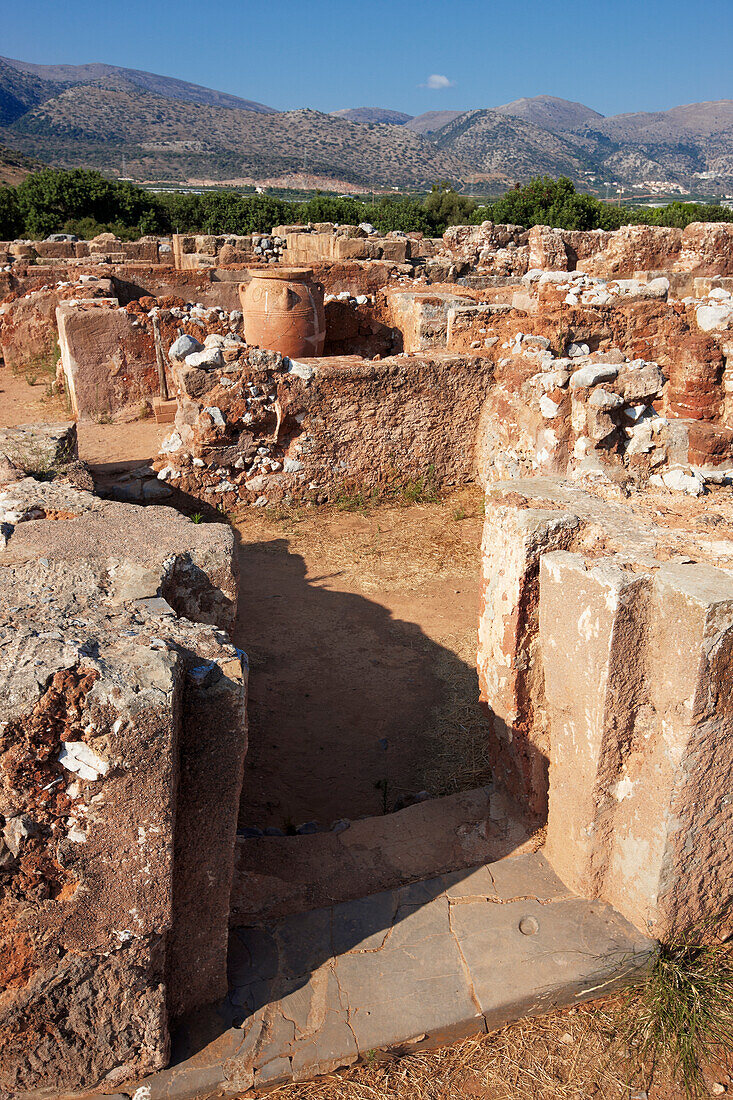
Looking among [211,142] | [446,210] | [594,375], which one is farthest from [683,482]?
[211,142]

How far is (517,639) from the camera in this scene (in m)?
3.08

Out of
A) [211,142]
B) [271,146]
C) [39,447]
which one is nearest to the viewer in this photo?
[39,447]

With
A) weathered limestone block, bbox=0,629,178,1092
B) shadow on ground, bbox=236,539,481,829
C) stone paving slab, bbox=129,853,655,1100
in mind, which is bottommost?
shadow on ground, bbox=236,539,481,829

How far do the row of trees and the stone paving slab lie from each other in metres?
27.9

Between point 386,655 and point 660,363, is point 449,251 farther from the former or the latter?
point 386,655

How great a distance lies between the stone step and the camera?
288 centimetres

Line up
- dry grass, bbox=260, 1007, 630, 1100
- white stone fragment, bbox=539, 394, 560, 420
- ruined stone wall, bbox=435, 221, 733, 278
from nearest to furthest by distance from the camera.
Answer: dry grass, bbox=260, 1007, 630, 1100 < white stone fragment, bbox=539, 394, 560, 420 < ruined stone wall, bbox=435, 221, 733, 278

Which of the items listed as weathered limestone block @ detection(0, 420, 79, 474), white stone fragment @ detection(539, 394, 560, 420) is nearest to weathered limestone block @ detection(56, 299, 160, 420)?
weathered limestone block @ detection(0, 420, 79, 474)

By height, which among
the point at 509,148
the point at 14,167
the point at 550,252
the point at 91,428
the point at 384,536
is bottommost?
the point at 384,536

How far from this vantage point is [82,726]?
1839 mm

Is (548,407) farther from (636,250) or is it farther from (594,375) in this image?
(636,250)

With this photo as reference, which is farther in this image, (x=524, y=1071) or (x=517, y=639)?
(x=517, y=639)

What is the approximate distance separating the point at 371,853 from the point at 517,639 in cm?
107

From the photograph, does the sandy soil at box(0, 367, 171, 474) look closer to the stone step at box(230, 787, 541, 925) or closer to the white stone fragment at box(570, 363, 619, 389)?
the white stone fragment at box(570, 363, 619, 389)
